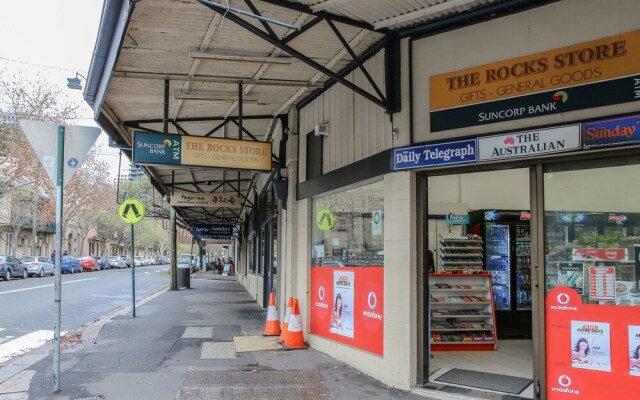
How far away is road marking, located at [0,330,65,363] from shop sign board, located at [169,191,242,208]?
8.01m

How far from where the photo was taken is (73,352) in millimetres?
8805

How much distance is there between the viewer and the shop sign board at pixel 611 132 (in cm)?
485

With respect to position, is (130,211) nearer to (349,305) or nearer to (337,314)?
(337,314)

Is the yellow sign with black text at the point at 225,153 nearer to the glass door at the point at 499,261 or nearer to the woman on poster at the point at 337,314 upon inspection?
the woman on poster at the point at 337,314

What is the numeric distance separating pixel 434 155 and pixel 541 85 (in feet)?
4.49

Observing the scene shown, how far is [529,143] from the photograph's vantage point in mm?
5484

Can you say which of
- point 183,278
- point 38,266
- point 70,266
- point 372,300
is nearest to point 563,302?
point 372,300

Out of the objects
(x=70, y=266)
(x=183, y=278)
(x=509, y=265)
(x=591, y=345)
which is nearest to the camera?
(x=591, y=345)

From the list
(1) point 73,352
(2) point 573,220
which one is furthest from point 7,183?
(2) point 573,220

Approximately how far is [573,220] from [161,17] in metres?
5.15

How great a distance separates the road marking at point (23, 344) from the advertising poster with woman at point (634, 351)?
28.5ft

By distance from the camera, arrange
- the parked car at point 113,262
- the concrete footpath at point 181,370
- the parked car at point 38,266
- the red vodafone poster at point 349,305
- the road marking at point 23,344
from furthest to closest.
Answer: the parked car at point 113,262 < the parked car at point 38,266 < the road marking at point 23,344 < the red vodafone poster at point 349,305 < the concrete footpath at point 181,370

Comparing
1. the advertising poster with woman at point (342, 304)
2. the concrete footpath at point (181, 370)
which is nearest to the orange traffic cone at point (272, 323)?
the concrete footpath at point (181, 370)

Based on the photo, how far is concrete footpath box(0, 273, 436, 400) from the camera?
6.36 metres
